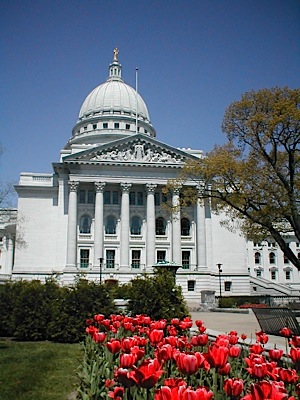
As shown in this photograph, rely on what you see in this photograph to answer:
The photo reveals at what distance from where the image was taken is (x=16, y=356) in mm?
12172

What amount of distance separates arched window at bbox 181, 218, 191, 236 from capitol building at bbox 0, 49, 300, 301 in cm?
15

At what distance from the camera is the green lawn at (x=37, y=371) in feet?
26.9

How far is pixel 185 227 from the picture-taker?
62.0 metres

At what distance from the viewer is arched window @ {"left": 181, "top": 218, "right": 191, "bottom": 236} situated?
61.8 m

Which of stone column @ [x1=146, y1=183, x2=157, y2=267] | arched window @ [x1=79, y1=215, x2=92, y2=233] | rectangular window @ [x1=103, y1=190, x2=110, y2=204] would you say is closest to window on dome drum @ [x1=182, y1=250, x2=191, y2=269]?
stone column @ [x1=146, y1=183, x2=157, y2=267]

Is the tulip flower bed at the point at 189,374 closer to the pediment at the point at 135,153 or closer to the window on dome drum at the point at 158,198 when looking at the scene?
the pediment at the point at 135,153

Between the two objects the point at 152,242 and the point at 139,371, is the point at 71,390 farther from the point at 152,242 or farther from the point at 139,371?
the point at 152,242

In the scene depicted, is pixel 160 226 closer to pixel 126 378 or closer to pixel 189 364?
pixel 189 364

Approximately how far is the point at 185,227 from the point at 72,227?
16356 millimetres

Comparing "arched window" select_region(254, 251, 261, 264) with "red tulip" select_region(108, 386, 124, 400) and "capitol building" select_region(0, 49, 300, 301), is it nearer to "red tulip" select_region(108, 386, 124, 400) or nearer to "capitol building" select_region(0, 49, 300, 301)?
"capitol building" select_region(0, 49, 300, 301)

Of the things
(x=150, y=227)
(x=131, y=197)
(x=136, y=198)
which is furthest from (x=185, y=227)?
(x=131, y=197)

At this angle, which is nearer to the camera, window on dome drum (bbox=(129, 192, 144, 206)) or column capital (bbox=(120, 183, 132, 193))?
column capital (bbox=(120, 183, 132, 193))

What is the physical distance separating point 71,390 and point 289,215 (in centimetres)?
2042

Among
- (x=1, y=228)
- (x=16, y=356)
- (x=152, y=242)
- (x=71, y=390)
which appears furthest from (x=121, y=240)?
(x=71, y=390)
